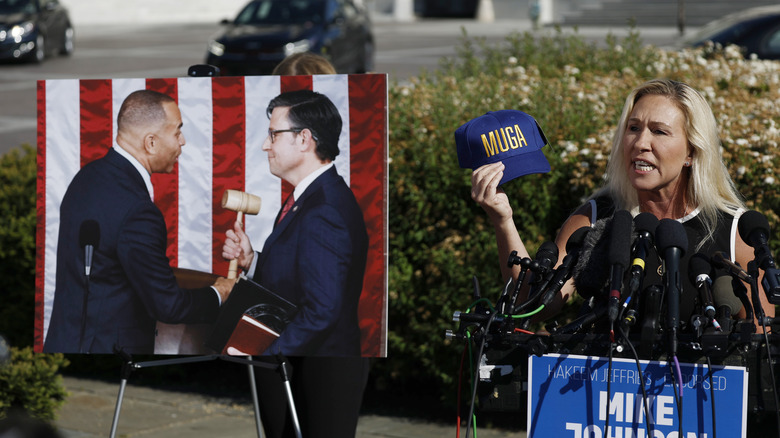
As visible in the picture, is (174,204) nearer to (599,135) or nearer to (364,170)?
(364,170)

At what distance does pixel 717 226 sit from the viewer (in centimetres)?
300

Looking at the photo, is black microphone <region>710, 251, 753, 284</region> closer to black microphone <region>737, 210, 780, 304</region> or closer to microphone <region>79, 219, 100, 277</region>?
black microphone <region>737, 210, 780, 304</region>

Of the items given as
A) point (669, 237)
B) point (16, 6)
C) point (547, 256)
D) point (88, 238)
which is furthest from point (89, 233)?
point (16, 6)

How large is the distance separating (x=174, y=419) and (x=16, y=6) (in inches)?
752

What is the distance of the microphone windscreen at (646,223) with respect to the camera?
255cm

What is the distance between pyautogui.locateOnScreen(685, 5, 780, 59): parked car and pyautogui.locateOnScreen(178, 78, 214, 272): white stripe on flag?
968 centimetres

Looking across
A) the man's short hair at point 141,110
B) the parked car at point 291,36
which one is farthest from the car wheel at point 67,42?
the man's short hair at point 141,110

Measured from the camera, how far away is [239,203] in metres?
3.84

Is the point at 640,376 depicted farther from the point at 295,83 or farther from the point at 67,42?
the point at 67,42

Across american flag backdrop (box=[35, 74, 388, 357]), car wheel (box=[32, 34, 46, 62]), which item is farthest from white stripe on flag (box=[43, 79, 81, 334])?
car wheel (box=[32, 34, 46, 62])

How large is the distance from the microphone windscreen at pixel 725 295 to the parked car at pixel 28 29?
2183cm

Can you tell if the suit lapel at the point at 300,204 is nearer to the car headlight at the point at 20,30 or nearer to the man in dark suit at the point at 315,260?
the man in dark suit at the point at 315,260

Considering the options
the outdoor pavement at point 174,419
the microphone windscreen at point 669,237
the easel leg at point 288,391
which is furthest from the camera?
the outdoor pavement at point 174,419

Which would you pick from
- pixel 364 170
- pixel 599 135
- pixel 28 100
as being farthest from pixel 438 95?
pixel 28 100
